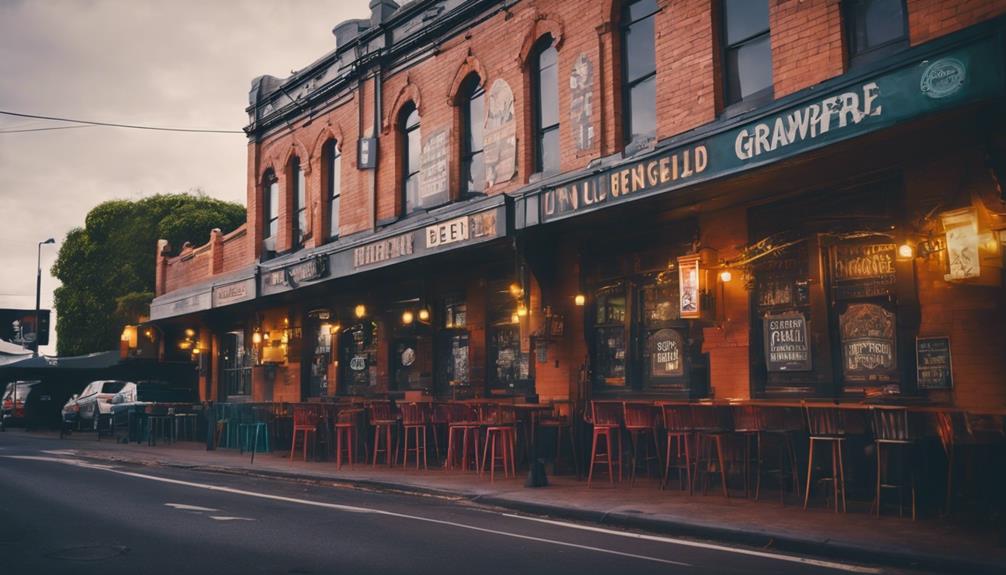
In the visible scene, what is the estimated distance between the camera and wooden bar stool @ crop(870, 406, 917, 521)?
8.63 meters

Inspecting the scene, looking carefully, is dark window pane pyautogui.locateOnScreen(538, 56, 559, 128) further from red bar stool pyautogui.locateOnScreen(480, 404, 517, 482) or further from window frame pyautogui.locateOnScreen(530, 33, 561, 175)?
red bar stool pyautogui.locateOnScreen(480, 404, 517, 482)

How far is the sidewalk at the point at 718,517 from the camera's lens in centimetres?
699

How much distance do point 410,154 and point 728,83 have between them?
8024mm

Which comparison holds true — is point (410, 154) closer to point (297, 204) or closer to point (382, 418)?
point (297, 204)

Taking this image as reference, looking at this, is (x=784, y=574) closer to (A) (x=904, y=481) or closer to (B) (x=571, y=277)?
(A) (x=904, y=481)

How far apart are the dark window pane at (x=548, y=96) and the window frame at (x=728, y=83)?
333 cm

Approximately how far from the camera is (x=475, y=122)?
16.5m

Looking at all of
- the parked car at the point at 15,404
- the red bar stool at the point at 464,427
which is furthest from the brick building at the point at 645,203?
the parked car at the point at 15,404

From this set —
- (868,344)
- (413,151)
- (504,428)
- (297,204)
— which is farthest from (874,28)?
(297,204)

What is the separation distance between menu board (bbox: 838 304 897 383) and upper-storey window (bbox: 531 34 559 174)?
5.89m

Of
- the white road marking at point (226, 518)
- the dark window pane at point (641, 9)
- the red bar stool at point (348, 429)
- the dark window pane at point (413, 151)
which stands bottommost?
the white road marking at point (226, 518)

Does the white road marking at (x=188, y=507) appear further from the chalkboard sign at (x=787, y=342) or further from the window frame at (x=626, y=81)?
the window frame at (x=626, y=81)

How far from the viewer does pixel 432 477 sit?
12.8 m

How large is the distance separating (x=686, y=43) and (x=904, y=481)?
6545 mm
